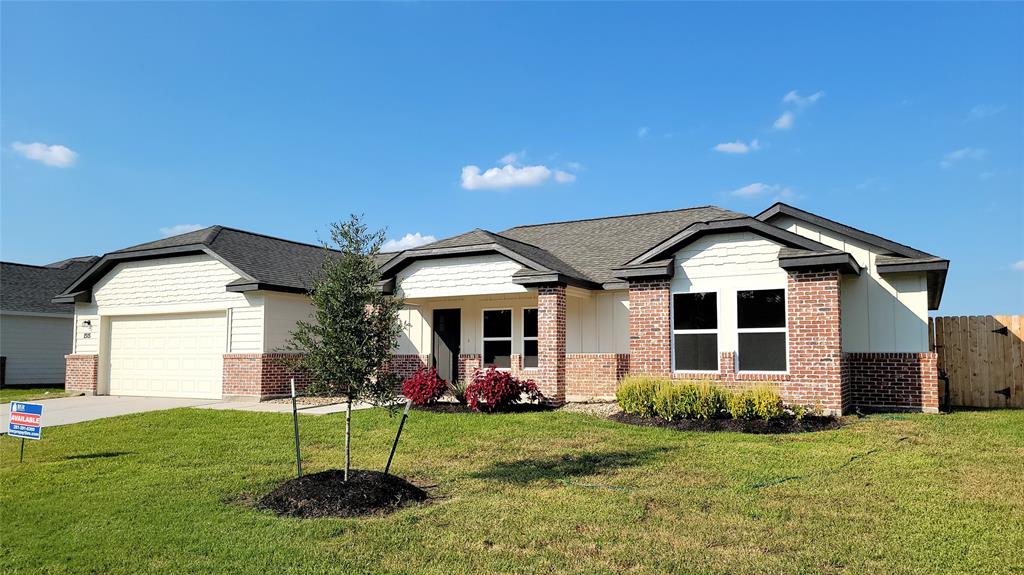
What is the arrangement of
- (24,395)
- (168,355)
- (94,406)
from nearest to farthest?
(94,406) < (168,355) < (24,395)

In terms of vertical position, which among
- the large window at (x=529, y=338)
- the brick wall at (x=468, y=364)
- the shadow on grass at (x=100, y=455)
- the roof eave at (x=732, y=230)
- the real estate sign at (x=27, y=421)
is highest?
the roof eave at (x=732, y=230)

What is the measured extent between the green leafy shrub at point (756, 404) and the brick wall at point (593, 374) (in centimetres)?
421

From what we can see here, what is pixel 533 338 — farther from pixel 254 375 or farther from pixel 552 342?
pixel 254 375

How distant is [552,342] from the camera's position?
15766 mm

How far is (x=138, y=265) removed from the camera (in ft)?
68.6

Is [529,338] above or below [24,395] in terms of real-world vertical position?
above

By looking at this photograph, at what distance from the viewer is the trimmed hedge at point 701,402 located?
12352 millimetres

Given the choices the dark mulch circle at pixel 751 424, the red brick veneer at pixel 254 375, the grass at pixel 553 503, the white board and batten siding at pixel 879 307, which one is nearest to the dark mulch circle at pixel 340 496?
the grass at pixel 553 503

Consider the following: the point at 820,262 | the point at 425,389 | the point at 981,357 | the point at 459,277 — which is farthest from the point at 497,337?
the point at 981,357

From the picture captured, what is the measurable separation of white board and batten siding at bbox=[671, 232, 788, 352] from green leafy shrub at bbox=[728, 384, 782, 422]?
1834 millimetres

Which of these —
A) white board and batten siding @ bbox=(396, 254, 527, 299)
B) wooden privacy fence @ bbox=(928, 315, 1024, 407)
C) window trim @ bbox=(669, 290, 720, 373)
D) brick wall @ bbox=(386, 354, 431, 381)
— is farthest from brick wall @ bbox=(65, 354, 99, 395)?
wooden privacy fence @ bbox=(928, 315, 1024, 407)

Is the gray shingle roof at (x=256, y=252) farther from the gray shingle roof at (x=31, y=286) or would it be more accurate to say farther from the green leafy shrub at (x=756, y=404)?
the green leafy shrub at (x=756, y=404)

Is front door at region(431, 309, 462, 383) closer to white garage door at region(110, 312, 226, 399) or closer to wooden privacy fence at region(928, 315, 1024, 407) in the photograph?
white garage door at region(110, 312, 226, 399)

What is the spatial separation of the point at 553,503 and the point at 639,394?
614 cm
